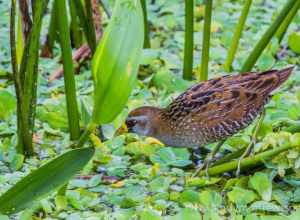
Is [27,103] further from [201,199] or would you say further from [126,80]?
[126,80]

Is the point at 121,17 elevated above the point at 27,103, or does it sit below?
above

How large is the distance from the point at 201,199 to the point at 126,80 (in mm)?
976

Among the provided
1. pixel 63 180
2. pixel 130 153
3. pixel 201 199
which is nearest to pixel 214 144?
pixel 130 153

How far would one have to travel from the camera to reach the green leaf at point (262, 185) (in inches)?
150

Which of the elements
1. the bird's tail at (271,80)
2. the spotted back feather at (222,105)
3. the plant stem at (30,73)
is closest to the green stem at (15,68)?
the plant stem at (30,73)

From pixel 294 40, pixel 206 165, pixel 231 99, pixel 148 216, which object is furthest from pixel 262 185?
pixel 294 40

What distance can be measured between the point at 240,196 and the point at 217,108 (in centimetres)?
50

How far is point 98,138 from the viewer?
447 centimetres

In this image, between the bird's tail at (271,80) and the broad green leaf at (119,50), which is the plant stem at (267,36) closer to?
the bird's tail at (271,80)

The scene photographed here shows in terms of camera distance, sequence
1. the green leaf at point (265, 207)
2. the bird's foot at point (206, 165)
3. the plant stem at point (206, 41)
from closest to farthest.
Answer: the green leaf at point (265, 207), the bird's foot at point (206, 165), the plant stem at point (206, 41)

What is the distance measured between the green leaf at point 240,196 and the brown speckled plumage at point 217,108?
353 millimetres

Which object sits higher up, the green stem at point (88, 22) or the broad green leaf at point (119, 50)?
the broad green leaf at point (119, 50)

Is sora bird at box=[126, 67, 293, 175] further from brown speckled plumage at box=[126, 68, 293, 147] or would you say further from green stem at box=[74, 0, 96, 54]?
green stem at box=[74, 0, 96, 54]

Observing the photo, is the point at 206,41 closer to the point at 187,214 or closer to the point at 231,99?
the point at 231,99
